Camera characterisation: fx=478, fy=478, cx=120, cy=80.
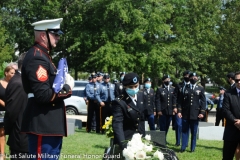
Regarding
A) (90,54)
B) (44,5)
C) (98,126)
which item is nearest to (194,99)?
(98,126)

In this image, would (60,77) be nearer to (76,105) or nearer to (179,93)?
(179,93)

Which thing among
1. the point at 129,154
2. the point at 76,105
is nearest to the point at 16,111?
the point at 129,154

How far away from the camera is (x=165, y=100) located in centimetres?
1460

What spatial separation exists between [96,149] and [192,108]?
8.64 ft

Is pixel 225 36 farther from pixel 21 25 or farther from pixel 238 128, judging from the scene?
pixel 238 128

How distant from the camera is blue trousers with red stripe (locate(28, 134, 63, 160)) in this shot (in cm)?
457

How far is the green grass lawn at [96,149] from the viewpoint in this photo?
10250mm

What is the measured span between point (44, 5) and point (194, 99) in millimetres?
24431

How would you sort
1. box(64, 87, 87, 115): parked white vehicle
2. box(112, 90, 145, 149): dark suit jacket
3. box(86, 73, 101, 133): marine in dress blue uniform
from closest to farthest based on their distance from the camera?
box(112, 90, 145, 149): dark suit jacket → box(86, 73, 101, 133): marine in dress blue uniform → box(64, 87, 87, 115): parked white vehicle

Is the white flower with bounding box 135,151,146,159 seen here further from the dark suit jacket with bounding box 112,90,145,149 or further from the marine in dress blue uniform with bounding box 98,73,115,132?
the marine in dress blue uniform with bounding box 98,73,115,132

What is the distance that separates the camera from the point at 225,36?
3678 cm

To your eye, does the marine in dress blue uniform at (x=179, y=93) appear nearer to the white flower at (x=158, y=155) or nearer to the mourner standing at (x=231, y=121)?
the mourner standing at (x=231, y=121)

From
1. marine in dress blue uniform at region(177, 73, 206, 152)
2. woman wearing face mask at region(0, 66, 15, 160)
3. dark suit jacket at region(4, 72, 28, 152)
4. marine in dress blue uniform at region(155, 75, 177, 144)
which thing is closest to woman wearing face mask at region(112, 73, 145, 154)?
dark suit jacket at region(4, 72, 28, 152)

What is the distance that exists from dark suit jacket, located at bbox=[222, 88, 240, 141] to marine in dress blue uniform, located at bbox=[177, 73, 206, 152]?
3675 millimetres
